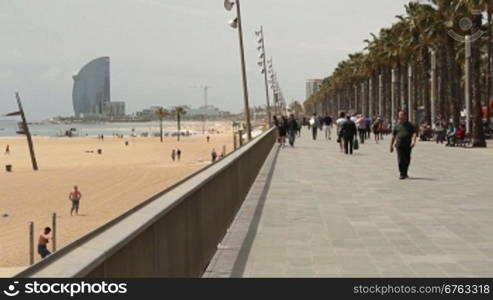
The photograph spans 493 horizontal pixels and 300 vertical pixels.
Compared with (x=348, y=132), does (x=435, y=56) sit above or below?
above

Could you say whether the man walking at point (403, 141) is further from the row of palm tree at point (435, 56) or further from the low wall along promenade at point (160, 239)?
the row of palm tree at point (435, 56)

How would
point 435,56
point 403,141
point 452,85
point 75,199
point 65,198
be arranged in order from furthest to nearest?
point 435,56 → point 452,85 → point 65,198 → point 75,199 → point 403,141

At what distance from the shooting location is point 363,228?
33.5 feet

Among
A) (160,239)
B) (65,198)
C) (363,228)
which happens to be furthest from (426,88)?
(160,239)

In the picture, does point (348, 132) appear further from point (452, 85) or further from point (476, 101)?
point (452, 85)

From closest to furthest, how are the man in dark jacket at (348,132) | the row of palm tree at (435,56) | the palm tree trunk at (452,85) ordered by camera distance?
the man in dark jacket at (348,132) < the row of palm tree at (435,56) < the palm tree trunk at (452,85)

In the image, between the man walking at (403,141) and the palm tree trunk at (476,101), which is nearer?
the man walking at (403,141)

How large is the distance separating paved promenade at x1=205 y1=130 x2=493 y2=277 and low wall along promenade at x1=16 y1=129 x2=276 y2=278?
46cm

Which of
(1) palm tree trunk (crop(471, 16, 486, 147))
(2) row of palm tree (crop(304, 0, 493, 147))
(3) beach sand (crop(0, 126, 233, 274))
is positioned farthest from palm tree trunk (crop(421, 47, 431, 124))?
(3) beach sand (crop(0, 126, 233, 274))

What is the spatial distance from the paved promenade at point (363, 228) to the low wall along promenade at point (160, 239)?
1.50ft

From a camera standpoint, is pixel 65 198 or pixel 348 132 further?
pixel 65 198

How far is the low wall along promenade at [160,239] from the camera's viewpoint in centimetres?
366

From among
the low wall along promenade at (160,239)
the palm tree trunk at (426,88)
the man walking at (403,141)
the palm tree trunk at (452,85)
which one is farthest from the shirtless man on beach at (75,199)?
the palm tree trunk at (426,88)

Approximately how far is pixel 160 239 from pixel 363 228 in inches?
209
